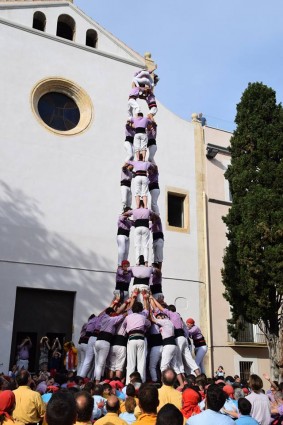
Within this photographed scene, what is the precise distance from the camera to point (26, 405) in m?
5.95

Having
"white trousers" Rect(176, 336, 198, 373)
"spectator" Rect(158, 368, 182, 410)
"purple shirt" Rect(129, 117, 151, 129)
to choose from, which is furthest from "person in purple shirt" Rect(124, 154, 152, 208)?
"spectator" Rect(158, 368, 182, 410)

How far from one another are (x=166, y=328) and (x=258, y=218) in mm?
7283

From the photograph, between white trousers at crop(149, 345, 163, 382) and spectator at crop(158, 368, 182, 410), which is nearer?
spectator at crop(158, 368, 182, 410)

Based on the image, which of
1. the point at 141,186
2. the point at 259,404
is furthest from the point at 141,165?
the point at 259,404

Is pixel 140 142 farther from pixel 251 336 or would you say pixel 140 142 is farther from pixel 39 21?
pixel 251 336

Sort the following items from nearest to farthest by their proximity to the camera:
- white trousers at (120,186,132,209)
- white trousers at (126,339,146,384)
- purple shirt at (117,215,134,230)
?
1. white trousers at (126,339,146,384)
2. purple shirt at (117,215,134,230)
3. white trousers at (120,186,132,209)

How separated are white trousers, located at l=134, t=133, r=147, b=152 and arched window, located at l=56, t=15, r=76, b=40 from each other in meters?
9.95

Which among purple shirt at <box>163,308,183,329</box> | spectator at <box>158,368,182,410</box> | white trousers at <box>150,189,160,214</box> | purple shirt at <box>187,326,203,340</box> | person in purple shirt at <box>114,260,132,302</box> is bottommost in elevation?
spectator at <box>158,368,182,410</box>

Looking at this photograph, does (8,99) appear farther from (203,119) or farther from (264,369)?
(264,369)

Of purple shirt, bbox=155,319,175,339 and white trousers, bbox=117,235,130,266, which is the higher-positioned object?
white trousers, bbox=117,235,130,266

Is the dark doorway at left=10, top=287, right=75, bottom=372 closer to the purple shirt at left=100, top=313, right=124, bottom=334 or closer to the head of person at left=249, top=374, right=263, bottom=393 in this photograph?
the purple shirt at left=100, top=313, right=124, bottom=334

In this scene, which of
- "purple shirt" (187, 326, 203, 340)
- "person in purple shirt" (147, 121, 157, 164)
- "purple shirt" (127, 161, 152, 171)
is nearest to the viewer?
"purple shirt" (187, 326, 203, 340)

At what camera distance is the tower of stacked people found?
11719mm

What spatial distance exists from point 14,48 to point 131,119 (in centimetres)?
796
